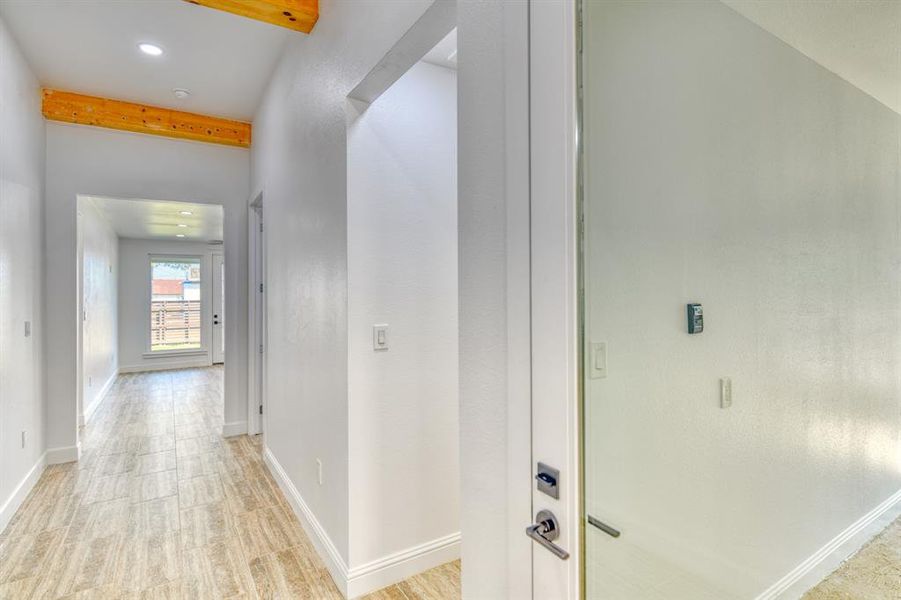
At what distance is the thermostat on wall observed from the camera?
89 cm

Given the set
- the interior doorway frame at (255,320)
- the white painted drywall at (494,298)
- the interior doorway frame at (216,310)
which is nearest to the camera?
the white painted drywall at (494,298)

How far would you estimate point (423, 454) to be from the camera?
2164 mm

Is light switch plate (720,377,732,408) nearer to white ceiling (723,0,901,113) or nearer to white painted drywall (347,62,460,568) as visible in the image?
white ceiling (723,0,901,113)

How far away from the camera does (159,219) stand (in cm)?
598

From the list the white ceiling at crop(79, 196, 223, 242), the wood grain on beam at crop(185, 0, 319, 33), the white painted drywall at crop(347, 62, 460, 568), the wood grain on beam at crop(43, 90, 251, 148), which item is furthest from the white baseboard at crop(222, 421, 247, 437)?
the wood grain on beam at crop(185, 0, 319, 33)

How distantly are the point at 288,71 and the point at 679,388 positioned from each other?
293 centimetres

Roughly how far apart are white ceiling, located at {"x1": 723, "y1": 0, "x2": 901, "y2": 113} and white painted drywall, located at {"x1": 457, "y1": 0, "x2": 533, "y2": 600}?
0.43 meters

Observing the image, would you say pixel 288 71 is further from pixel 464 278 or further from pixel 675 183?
pixel 675 183

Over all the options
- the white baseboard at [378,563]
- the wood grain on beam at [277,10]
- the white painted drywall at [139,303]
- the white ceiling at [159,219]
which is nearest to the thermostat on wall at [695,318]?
the white baseboard at [378,563]

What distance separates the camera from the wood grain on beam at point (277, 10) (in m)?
2.18

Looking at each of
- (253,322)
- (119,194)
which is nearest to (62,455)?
(253,322)

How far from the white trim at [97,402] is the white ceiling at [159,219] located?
218 cm

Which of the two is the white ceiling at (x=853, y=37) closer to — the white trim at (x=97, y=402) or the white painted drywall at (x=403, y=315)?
the white painted drywall at (x=403, y=315)

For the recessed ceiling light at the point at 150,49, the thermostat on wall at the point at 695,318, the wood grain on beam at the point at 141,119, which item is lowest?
the thermostat on wall at the point at 695,318
